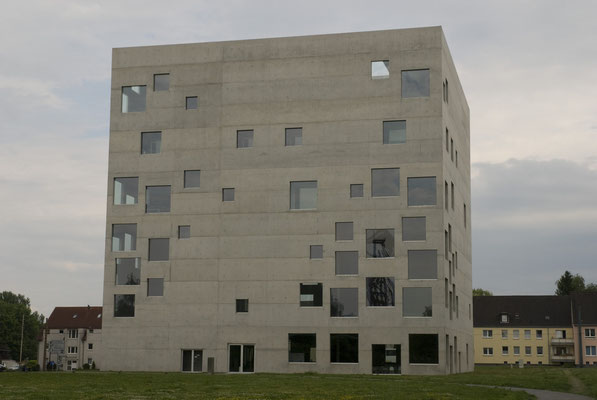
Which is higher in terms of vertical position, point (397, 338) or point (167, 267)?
point (167, 267)

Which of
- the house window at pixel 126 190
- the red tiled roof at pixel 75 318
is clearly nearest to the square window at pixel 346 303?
the house window at pixel 126 190

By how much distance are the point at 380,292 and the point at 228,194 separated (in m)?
14.8

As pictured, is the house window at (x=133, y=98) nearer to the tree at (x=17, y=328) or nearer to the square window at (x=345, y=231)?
the square window at (x=345, y=231)

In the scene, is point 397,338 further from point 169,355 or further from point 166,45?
point 166,45

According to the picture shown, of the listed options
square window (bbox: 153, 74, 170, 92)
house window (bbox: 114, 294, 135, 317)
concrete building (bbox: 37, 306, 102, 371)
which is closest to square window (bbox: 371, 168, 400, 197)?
square window (bbox: 153, 74, 170, 92)

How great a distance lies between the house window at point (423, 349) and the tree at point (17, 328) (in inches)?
4601

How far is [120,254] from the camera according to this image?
68500 millimetres

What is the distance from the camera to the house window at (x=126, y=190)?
69.3 metres

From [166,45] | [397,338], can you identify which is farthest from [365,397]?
[166,45]

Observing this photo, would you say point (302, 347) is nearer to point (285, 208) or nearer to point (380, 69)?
point (285, 208)

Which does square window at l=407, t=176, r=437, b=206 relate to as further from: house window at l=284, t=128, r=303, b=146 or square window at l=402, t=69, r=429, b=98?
house window at l=284, t=128, r=303, b=146

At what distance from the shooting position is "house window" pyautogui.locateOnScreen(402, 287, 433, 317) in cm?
6203

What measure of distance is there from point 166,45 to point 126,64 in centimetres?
401

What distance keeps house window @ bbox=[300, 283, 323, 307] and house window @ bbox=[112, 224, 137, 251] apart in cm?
1490
